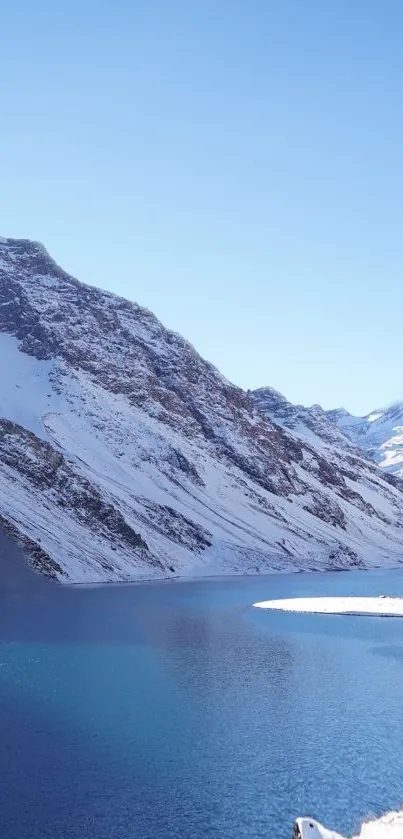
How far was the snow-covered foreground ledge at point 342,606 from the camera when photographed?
103m

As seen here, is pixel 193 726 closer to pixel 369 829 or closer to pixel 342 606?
pixel 369 829

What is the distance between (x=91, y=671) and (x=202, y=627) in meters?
26.9

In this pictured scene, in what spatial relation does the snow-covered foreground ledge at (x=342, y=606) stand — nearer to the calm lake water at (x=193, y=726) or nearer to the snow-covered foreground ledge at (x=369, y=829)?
the calm lake water at (x=193, y=726)

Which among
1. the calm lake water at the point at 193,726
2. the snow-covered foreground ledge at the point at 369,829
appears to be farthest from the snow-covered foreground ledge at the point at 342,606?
the snow-covered foreground ledge at the point at 369,829

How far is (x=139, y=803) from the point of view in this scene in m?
34.7

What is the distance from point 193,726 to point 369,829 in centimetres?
1699

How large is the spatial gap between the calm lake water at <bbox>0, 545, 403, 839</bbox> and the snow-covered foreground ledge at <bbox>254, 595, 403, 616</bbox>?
12.9 m

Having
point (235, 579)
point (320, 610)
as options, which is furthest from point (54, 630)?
point (235, 579)

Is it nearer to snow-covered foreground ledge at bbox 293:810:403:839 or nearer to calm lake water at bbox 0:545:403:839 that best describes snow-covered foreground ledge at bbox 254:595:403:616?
calm lake water at bbox 0:545:403:839

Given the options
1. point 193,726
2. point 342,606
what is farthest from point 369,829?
point 342,606

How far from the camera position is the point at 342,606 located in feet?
354

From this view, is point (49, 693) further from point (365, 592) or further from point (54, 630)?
point (365, 592)

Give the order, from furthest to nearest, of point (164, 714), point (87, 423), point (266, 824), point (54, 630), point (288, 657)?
1. point (87, 423)
2. point (54, 630)
3. point (288, 657)
4. point (164, 714)
5. point (266, 824)

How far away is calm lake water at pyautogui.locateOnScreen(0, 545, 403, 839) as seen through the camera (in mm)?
34062
